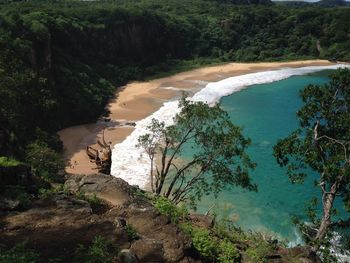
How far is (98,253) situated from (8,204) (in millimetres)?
4708

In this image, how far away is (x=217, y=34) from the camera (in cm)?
11250

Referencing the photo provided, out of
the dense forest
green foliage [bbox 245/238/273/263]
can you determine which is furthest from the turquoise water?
the dense forest

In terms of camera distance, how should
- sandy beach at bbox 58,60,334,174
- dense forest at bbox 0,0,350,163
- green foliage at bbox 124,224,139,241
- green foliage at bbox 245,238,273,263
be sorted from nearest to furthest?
1. green foliage at bbox 124,224,139,241
2. green foliage at bbox 245,238,273,263
3. dense forest at bbox 0,0,350,163
4. sandy beach at bbox 58,60,334,174

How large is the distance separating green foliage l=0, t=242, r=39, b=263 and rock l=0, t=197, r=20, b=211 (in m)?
2.61

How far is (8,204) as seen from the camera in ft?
44.3

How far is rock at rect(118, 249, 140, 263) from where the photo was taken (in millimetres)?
10864

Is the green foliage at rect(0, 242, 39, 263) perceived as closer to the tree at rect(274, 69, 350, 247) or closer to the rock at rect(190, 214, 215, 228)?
the rock at rect(190, 214, 215, 228)

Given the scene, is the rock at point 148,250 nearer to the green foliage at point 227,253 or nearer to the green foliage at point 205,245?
the green foliage at point 205,245

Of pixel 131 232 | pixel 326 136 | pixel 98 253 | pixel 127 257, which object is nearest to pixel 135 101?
pixel 326 136

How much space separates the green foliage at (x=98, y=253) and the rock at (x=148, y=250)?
0.68 metres

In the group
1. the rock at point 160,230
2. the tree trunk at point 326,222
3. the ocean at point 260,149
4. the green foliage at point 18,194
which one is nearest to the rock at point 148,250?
the rock at point 160,230

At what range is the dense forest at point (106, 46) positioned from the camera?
1433 inches

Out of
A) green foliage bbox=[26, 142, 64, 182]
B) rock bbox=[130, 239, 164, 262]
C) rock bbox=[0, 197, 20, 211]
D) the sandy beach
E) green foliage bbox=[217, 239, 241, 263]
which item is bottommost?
the sandy beach

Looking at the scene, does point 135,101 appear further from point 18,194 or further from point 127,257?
point 127,257
